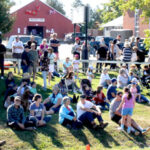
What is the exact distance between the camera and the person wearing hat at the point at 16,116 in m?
11.6

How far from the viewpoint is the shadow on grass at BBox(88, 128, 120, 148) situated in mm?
11789

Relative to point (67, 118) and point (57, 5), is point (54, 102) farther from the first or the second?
point (57, 5)

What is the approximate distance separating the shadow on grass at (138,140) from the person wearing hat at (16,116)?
9.93 feet

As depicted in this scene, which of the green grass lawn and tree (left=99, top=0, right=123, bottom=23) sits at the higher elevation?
tree (left=99, top=0, right=123, bottom=23)

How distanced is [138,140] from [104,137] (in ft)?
3.49

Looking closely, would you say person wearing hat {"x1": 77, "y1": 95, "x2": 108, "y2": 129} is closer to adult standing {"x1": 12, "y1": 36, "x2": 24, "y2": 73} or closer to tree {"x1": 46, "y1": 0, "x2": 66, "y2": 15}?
adult standing {"x1": 12, "y1": 36, "x2": 24, "y2": 73}

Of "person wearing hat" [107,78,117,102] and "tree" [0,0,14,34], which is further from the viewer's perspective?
"tree" [0,0,14,34]

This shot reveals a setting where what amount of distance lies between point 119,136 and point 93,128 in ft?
2.73

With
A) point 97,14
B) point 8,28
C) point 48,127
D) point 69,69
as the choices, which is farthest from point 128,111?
point 97,14

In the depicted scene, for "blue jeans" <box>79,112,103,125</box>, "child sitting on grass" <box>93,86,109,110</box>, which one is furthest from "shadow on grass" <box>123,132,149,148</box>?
"child sitting on grass" <box>93,86,109,110</box>

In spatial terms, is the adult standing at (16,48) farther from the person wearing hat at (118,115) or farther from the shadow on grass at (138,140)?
the shadow on grass at (138,140)

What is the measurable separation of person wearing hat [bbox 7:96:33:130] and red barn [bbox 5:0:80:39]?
49.8m

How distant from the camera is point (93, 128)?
12328mm

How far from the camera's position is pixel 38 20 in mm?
61938
